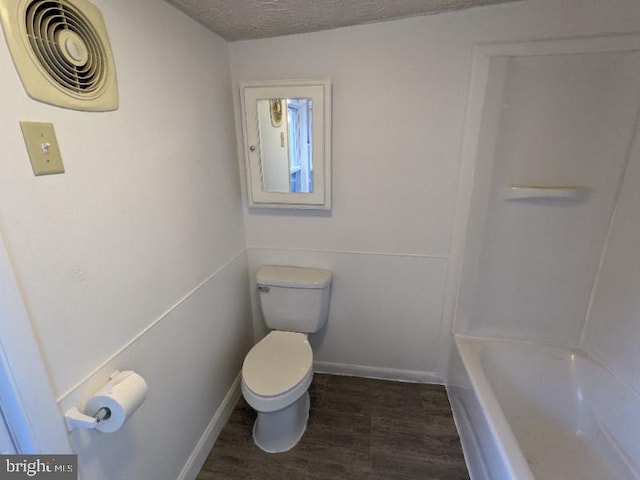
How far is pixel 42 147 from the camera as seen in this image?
748 millimetres

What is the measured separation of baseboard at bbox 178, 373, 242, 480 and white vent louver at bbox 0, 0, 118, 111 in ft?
4.79

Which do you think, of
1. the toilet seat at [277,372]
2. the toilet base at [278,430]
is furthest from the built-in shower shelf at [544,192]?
the toilet base at [278,430]

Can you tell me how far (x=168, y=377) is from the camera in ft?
4.11

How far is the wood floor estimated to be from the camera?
148cm

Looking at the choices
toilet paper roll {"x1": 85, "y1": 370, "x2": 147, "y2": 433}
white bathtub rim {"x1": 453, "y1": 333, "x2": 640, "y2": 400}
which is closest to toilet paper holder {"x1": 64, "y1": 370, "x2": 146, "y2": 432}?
toilet paper roll {"x1": 85, "y1": 370, "x2": 147, "y2": 433}

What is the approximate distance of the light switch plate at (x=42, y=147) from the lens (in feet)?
2.36

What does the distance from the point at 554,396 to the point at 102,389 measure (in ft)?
6.59

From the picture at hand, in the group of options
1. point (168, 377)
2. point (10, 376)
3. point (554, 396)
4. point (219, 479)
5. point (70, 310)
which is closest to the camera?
point (10, 376)

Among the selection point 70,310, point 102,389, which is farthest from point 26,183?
point 102,389

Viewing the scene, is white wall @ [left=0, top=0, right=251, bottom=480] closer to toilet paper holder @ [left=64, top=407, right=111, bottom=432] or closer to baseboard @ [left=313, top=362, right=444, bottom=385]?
toilet paper holder @ [left=64, top=407, right=111, bottom=432]

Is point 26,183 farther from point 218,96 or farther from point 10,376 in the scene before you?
point 218,96

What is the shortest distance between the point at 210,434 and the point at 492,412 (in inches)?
51.4

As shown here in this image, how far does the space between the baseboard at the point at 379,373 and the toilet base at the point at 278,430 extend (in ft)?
1.64

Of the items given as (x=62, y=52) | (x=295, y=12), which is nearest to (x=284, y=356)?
(x=62, y=52)
